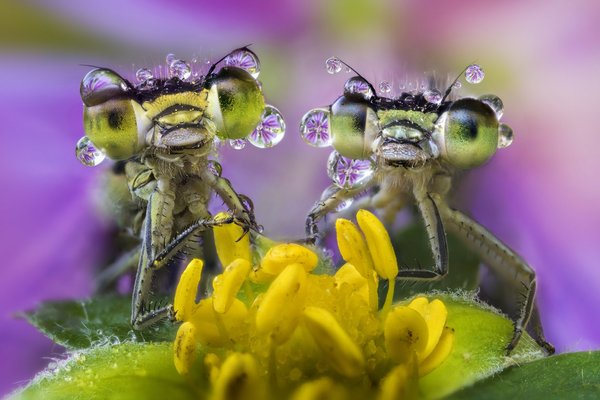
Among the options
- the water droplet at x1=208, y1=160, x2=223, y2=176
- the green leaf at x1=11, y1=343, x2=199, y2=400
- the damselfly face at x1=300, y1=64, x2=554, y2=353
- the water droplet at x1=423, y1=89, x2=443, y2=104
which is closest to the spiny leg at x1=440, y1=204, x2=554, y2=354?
the damselfly face at x1=300, y1=64, x2=554, y2=353

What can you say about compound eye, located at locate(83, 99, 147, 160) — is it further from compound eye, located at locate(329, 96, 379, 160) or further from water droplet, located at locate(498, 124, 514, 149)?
water droplet, located at locate(498, 124, 514, 149)

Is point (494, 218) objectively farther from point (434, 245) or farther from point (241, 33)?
point (241, 33)

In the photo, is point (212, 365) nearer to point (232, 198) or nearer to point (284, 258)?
point (284, 258)

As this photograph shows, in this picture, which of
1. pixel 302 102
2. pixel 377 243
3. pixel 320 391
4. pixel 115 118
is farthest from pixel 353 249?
pixel 302 102

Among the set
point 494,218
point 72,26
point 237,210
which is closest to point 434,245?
point 237,210

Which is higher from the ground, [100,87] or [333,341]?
[100,87]

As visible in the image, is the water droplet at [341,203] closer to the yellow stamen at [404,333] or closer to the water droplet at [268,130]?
the water droplet at [268,130]
